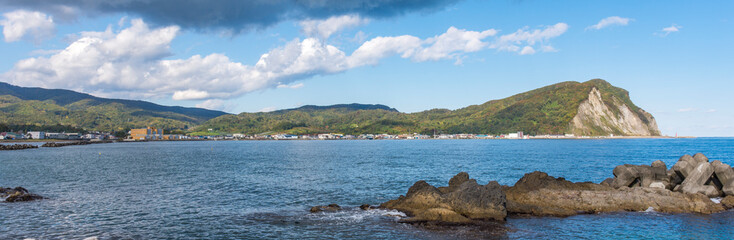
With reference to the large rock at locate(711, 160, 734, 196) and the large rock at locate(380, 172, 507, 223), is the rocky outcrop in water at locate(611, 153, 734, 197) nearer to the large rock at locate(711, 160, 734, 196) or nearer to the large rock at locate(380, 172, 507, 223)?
the large rock at locate(711, 160, 734, 196)

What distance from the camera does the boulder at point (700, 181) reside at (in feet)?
101

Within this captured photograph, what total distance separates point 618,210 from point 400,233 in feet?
52.0

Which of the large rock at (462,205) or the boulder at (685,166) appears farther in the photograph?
the boulder at (685,166)

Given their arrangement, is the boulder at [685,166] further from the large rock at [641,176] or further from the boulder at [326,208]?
the boulder at [326,208]

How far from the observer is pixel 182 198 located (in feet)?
117

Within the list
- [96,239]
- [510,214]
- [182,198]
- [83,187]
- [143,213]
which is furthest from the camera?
[83,187]

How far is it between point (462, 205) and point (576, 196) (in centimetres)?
929

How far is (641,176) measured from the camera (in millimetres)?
33875

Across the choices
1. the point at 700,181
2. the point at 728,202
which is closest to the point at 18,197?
the point at 728,202

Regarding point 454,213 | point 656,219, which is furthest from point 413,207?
point 656,219

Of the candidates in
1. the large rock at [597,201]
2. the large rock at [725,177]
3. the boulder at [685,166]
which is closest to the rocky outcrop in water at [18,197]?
the large rock at [597,201]

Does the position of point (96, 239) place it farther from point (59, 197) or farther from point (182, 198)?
point (59, 197)

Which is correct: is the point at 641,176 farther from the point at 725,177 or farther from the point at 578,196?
the point at 578,196

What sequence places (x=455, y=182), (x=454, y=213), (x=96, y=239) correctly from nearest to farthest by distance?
1. (x=96, y=239)
2. (x=454, y=213)
3. (x=455, y=182)
